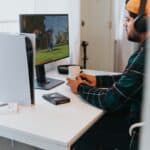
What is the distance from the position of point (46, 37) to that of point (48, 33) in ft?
0.13

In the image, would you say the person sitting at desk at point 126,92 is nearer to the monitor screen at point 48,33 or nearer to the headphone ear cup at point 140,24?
the headphone ear cup at point 140,24

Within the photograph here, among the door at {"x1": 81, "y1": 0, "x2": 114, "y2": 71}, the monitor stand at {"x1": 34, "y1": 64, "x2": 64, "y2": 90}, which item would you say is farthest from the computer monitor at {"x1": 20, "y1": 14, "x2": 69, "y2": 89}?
the door at {"x1": 81, "y1": 0, "x2": 114, "y2": 71}

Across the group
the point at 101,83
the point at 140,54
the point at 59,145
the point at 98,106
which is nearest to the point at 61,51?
the point at 101,83

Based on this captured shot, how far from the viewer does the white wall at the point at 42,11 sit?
2.44 metres

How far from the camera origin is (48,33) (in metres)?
2.06

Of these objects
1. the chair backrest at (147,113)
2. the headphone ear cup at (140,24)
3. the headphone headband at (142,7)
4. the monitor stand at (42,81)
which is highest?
the headphone headband at (142,7)

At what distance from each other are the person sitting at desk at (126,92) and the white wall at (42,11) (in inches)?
37.4

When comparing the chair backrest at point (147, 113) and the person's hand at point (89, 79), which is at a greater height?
the chair backrest at point (147, 113)

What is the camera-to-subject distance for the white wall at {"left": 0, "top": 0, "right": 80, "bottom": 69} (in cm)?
244

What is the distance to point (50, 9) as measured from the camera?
261 centimetres

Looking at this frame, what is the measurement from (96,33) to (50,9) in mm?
1024

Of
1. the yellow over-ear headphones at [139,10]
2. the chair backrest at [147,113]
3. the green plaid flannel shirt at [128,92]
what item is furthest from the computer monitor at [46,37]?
the chair backrest at [147,113]

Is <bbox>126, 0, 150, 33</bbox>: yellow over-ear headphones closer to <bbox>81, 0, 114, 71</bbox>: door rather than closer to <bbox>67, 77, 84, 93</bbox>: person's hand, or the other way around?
<bbox>67, 77, 84, 93</bbox>: person's hand

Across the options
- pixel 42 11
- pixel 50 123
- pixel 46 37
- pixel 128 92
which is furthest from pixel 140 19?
pixel 42 11
